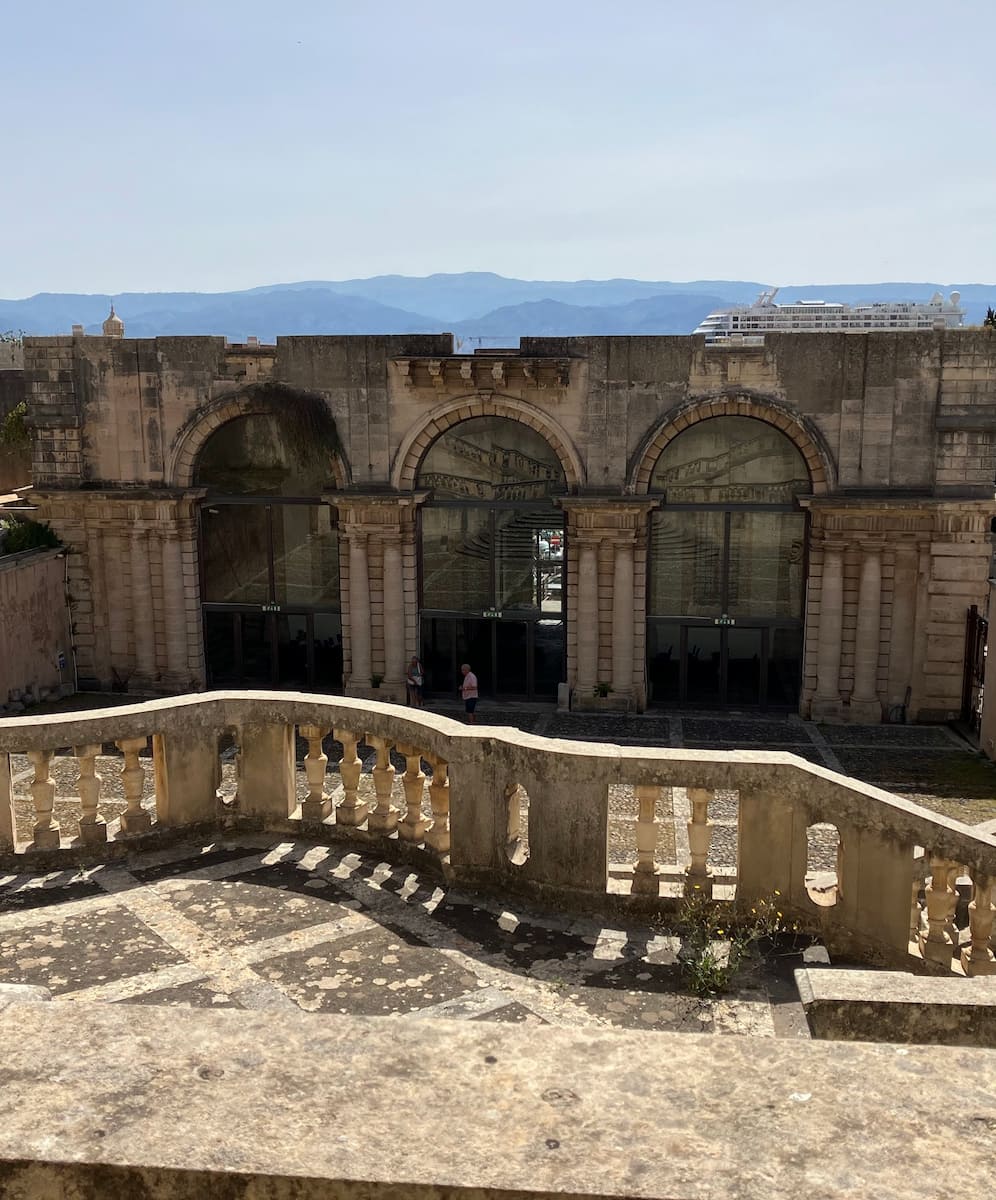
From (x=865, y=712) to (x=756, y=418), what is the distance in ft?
21.2

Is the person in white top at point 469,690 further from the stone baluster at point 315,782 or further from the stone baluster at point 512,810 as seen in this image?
the stone baluster at point 512,810

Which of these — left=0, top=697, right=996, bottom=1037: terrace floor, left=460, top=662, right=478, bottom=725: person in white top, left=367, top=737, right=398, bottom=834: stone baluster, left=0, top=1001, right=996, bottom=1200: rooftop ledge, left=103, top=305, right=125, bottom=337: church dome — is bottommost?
left=460, top=662, right=478, bottom=725: person in white top

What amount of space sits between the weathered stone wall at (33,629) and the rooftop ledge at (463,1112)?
23.3 metres

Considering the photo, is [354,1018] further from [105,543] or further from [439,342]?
[105,543]

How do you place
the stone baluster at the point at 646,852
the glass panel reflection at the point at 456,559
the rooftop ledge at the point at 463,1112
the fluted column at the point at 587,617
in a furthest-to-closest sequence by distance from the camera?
the glass panel reflection at the point at 456,559 → the fluted column at the point at 587,617 → the stone baluster at the point at 646,852 → the rooftop ledge at the point at 463,1112

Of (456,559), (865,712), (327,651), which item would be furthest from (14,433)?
(865,712)

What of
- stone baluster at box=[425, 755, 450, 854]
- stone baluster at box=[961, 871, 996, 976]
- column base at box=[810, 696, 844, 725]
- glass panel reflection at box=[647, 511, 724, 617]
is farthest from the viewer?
glass panel reflection at box=[647, 511, 724, 617]

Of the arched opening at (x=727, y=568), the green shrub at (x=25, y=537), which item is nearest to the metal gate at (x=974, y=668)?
the arched opening at (x=727, y=568)

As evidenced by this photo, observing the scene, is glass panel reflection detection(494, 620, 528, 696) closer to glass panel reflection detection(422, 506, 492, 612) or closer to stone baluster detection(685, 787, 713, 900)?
glass panel reflection detection(422, 506, 492, 612)

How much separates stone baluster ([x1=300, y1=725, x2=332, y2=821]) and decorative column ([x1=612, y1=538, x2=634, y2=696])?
1630cm

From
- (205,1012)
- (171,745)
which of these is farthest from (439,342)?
(205,1012)

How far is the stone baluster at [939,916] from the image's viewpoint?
773 cm

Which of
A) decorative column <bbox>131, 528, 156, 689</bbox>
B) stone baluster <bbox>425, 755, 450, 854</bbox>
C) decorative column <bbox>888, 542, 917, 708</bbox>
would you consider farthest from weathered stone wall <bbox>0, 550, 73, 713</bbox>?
stone baluster <bbox>425, 755, 450, 854</bbox>

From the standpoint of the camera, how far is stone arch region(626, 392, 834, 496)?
2455 cm
